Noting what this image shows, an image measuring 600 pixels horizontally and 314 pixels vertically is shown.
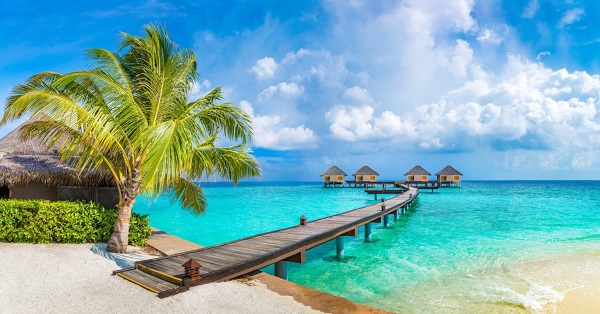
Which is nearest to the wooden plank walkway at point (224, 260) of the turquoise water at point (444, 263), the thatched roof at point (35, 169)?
A: the turquoise water at point (444, 263)

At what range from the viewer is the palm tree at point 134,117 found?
6133 millimetres

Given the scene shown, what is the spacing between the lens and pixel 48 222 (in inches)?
295

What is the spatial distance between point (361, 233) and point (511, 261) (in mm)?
5966

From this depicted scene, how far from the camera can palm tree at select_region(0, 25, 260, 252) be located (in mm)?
6133

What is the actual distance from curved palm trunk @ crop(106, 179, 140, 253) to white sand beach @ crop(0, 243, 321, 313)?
0.70 metres

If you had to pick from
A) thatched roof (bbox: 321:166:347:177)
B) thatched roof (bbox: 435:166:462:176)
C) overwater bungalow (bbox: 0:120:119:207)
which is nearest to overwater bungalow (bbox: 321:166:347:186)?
thatched roof (bbox: 321:166:347:177)

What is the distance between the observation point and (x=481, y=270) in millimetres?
9234

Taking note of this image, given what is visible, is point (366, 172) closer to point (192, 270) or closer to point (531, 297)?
point (531, 297)

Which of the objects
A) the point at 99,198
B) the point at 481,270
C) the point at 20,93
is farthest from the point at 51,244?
the point at 481,270

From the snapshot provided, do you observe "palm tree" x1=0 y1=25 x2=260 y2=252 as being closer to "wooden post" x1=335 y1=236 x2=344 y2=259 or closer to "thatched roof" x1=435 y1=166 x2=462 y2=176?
"wooden post" x1=335 y1=236 x2=344 y2=259

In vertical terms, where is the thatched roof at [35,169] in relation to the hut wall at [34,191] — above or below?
above

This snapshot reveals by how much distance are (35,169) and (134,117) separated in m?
4.01

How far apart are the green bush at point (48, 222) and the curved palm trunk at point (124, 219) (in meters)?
0.94

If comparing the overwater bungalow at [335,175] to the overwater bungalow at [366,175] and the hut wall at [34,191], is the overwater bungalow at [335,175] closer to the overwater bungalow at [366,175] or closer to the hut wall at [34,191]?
the overwater bungalow at [366,175]
